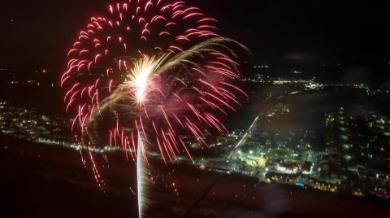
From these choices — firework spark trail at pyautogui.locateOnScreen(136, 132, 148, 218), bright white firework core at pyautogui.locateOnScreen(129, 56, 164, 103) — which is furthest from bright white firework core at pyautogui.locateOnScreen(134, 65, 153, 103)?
firework spark trail at pyautogui.locateOnScreen(136, 132, 148, 218)

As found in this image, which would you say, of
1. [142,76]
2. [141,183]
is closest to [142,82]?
[142,76]

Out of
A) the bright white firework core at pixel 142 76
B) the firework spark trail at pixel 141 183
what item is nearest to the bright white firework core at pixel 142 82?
the bright white firework core at pixel 142 76

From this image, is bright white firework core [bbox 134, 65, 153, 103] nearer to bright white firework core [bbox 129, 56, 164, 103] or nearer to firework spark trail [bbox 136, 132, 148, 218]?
bright white firework core [bbox 129, 56, 164, 103]

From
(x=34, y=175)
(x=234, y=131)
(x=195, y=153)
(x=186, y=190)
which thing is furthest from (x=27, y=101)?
(x=186, y=190)

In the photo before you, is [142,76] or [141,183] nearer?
[141,183]

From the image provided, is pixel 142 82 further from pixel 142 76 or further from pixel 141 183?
pixel 141 183

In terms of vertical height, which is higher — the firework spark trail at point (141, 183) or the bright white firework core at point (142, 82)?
the bright white firework core at point (142, 82)

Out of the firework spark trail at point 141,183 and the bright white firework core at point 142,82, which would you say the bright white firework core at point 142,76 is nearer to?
the bright white firework core at point 142,82

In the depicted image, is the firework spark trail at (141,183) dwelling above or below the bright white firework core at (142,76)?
below

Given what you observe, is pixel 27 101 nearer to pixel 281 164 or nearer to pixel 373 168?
pixel 281 164

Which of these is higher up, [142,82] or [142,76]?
[142,76]

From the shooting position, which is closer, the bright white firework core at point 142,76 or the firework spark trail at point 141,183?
the firework spark trail at point 141,183
